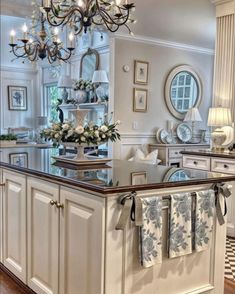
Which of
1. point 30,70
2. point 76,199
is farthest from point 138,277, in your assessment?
point 30,70

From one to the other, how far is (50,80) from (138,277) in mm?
7838

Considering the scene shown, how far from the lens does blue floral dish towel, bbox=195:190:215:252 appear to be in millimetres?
2018

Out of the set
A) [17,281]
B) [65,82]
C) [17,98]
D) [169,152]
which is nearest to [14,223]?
[17,281]

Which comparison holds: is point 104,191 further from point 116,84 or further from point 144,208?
point 116,84

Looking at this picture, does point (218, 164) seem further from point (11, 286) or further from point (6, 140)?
point (6, 140)

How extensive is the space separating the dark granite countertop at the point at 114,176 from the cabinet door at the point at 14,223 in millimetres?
120

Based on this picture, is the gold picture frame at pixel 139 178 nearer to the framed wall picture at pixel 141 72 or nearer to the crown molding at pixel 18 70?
the framed wall picture at pixel 141 72

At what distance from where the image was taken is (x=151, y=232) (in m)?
1.83

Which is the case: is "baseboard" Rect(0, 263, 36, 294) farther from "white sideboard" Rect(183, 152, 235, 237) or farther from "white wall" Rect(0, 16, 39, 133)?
"white wall" Rect(0, 16, 39, 133)

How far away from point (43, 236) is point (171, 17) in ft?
11.9

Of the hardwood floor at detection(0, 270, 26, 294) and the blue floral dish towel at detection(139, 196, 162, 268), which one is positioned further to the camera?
the hardwood floor at detection(0, 270, 26, 294)

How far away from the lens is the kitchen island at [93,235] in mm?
1761

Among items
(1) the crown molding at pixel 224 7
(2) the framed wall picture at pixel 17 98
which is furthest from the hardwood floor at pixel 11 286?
(2) the framed wall picture at pixel 17 98


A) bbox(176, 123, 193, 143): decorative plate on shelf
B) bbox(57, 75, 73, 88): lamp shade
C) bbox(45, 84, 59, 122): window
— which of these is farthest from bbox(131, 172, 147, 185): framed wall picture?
bbox(45, 84, 59, 122): window
